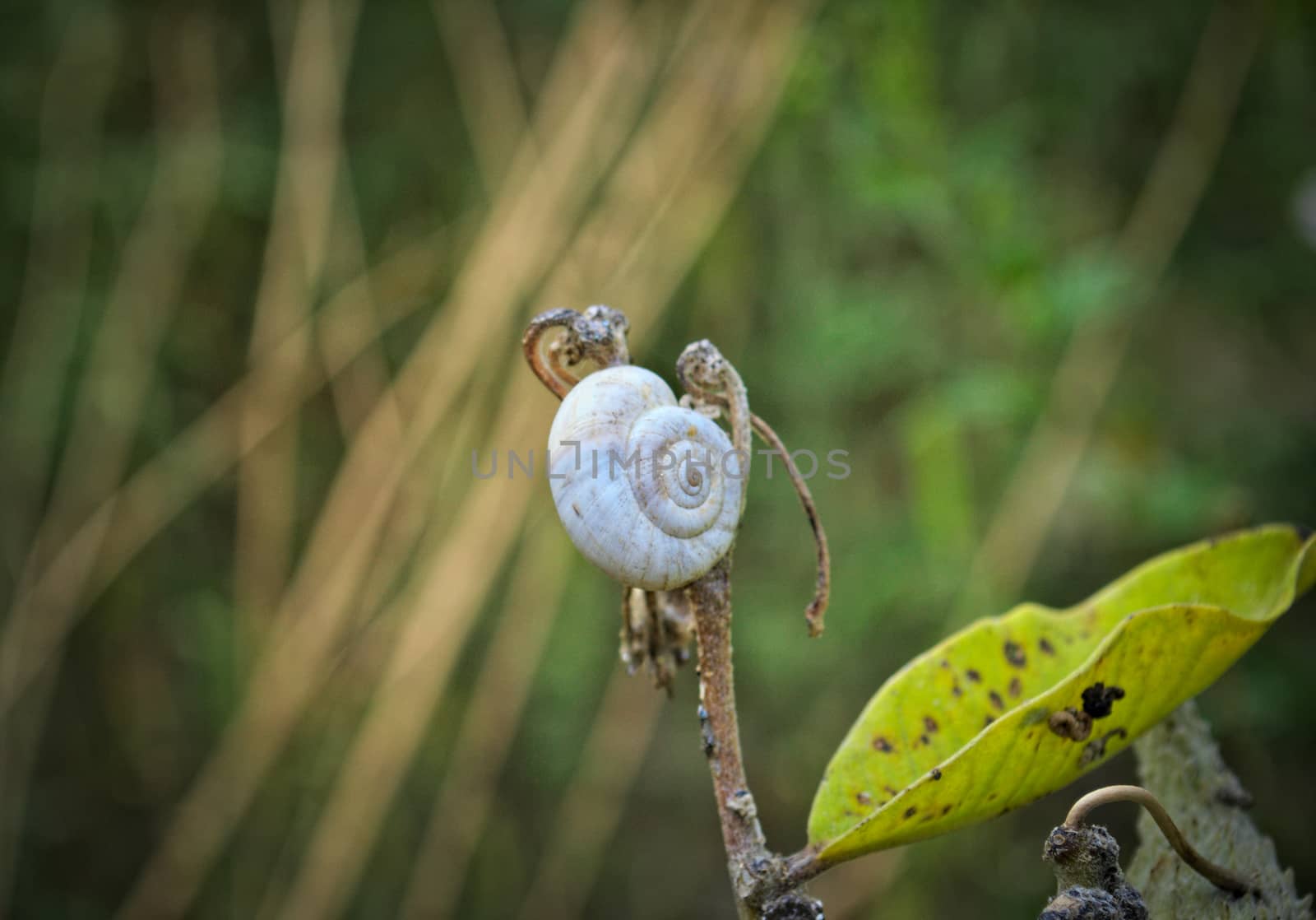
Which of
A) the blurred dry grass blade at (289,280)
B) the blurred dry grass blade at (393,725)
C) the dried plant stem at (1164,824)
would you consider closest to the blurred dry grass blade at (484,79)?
the blurred dry grass blade at (289,280)

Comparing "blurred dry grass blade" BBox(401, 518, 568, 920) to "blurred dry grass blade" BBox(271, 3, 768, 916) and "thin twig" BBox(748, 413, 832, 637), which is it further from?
"thin twig" BBox(748, 413, 832, 637)

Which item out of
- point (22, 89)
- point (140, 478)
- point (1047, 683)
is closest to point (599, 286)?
point (140, 478)

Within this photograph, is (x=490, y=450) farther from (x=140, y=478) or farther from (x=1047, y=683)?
(x=1047, y=683)

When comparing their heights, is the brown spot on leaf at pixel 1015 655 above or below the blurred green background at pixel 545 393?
below

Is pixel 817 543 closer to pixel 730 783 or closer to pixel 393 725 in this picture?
pixel 730 783

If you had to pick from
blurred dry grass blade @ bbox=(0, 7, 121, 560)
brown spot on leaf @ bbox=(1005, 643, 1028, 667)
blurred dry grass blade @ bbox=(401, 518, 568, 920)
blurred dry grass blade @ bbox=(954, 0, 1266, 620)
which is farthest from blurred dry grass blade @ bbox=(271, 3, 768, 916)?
brown spot on leaf @ bbox=(1005, 643, 1028, 667)

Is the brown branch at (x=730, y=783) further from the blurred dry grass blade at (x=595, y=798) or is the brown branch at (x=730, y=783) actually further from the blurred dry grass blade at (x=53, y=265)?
the blurred dry grass blade at (x=53, y=265)

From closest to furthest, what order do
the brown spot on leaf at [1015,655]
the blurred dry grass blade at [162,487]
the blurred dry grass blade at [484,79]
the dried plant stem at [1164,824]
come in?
1. the dried plant stem at [1164,824]
2. the brown spot on leaf at [1015,655]
3. the blurred dry grass blade at [162,487]
4. the blurred dry grass blade at [484,79]
